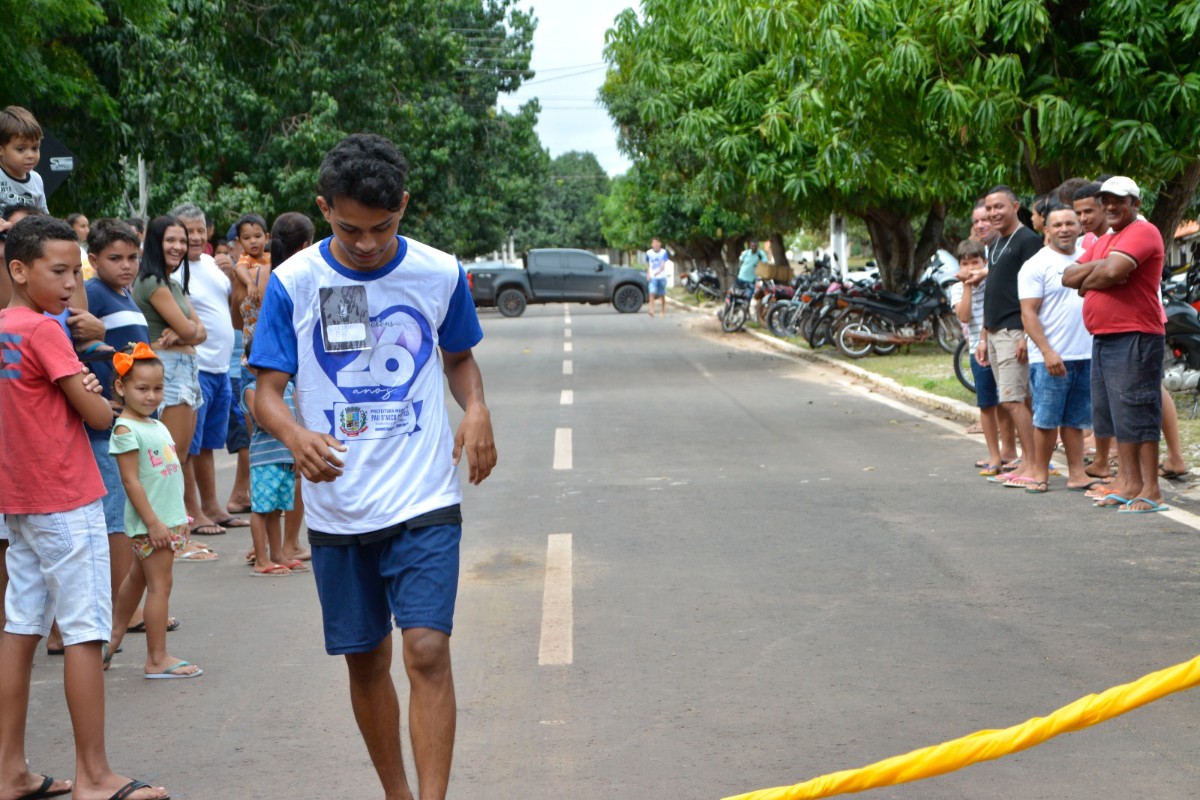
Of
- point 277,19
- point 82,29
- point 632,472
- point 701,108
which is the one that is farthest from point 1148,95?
point 277,19

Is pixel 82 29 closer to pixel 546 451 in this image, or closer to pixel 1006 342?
pixel 546 451

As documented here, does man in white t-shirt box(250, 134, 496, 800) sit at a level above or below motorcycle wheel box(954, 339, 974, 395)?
above

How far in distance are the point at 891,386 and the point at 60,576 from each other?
13.6 m

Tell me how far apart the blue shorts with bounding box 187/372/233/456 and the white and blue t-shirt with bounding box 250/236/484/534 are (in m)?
5.31

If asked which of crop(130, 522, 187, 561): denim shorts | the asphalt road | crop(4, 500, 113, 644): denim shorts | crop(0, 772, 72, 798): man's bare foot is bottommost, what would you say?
the asphalt road

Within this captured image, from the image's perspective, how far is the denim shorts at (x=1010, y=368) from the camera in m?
9.80

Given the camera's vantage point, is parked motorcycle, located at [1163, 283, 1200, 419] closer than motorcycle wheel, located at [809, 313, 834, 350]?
Yes

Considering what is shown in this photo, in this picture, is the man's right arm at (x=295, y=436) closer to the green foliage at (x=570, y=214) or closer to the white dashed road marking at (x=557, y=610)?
the white dashed road marking at (x=557, y=610)

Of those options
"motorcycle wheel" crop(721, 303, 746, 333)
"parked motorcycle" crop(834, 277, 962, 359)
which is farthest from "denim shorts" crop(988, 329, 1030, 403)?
"motorcycle wheel" crop(721, 303, 746, 333)

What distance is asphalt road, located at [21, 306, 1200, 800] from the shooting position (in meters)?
4.64

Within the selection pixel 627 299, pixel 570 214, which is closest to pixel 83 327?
pixel 627 299

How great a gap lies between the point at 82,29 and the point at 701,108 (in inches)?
450

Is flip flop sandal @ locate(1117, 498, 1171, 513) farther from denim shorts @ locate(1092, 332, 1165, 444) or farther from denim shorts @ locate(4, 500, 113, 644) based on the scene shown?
denim shorts @ locate(4, 500, 113, 644)

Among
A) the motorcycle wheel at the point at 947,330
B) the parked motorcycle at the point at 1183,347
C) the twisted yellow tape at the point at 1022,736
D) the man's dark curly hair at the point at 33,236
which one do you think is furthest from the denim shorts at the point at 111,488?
the motorcycle wheel at the point at 947,330
